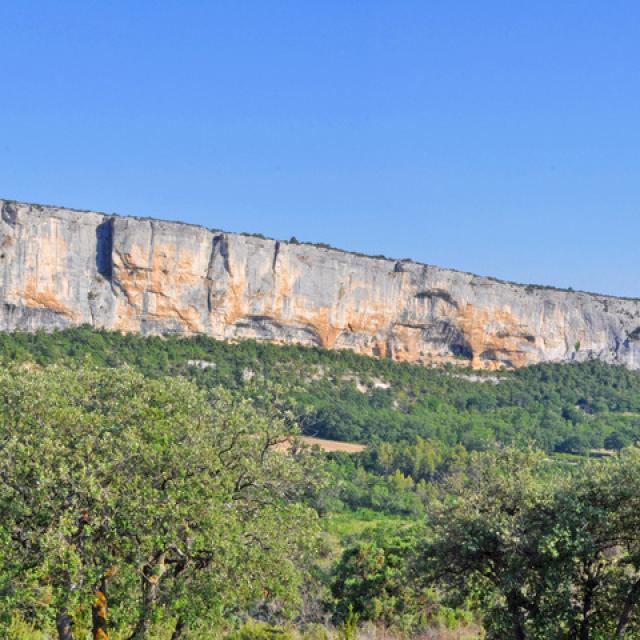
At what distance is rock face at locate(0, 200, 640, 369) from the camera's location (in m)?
58.1

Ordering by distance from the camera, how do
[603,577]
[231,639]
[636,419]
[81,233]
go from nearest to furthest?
[603,577], [231,639], [81,233], [636,419]

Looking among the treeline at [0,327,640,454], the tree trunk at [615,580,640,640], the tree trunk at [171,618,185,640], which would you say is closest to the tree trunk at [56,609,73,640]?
the tree trunk at [171,618,185,640]

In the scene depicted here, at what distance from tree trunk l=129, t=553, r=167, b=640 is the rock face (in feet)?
165

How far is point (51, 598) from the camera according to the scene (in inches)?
346

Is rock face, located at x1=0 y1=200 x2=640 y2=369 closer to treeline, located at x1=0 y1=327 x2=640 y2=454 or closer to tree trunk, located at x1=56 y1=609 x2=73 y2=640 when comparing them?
treeline, located at x1=0 y1=327 x2=640 y2=454

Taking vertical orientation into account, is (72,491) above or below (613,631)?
above

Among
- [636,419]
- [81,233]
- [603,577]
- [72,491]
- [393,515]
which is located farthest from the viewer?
[636,419]

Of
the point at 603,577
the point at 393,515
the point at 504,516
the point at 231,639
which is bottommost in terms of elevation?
the point at 393,515

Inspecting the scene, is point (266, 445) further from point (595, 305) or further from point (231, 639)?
point (595, 305)

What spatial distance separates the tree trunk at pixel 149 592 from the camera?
890 cm

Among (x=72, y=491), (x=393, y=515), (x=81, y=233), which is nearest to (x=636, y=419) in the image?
(x=393, y=515)

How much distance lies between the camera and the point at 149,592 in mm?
9086

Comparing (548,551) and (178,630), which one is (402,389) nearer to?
(548,551)

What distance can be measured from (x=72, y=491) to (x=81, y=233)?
5489 centimetres
